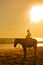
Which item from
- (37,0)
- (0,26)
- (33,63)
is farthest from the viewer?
(37,0)

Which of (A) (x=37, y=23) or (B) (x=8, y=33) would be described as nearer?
(B) (x=8, y=33)

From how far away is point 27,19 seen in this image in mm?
2209

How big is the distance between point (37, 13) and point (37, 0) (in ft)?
0.63

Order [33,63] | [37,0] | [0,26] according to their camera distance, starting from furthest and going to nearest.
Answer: [37,0] < [0,26] < [33,63]

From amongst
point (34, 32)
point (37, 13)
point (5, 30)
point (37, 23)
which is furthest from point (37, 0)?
point (5, 30)

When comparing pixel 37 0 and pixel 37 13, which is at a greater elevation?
pixel 37 0

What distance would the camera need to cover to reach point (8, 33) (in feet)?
6.97

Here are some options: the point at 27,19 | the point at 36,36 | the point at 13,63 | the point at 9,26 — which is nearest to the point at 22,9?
the point at 27,19

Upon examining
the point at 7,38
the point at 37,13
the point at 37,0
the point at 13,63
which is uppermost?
the point at 37,0

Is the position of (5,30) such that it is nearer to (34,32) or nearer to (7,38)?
(7,38)

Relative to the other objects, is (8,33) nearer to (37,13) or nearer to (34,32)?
(34,32)

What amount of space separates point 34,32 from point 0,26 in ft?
1.69

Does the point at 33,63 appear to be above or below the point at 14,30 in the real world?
below

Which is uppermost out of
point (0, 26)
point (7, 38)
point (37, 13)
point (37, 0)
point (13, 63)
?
point (37, 0)
